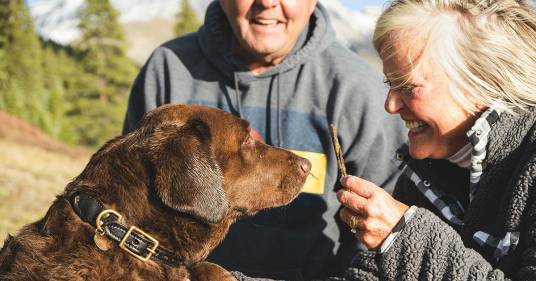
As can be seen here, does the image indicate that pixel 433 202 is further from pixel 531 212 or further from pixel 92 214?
pixel 92 214

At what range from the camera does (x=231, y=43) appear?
4.87 meters

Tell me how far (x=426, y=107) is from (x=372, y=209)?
67cm

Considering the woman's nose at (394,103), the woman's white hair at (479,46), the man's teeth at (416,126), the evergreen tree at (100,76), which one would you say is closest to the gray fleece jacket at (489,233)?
the woman's white hair at (479,46)

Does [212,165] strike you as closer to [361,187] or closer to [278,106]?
[361,187]

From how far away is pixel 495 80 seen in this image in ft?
10.3

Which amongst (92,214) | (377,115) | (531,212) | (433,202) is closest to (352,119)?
(377,115)

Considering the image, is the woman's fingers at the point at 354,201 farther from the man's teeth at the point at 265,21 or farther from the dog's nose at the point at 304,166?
the man's teeth at the point at 265,21

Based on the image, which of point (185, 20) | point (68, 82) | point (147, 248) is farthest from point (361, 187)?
point (185, 20)

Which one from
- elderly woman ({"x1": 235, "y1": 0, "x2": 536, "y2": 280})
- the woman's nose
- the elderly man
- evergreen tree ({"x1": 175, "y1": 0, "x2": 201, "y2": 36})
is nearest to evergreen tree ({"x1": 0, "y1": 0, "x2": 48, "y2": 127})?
evergreen tree ({"x1": 175, "y1": 0, "x2": 201, "y2": 36})

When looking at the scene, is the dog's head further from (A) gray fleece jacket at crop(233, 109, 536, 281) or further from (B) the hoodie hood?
(B) the hoodie hood

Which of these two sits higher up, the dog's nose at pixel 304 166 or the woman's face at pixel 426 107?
the woman's face at pixel 426 107

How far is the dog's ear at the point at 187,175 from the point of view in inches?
112

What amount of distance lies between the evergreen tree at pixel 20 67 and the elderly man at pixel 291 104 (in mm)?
22767

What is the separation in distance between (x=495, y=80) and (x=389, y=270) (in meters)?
1.10
